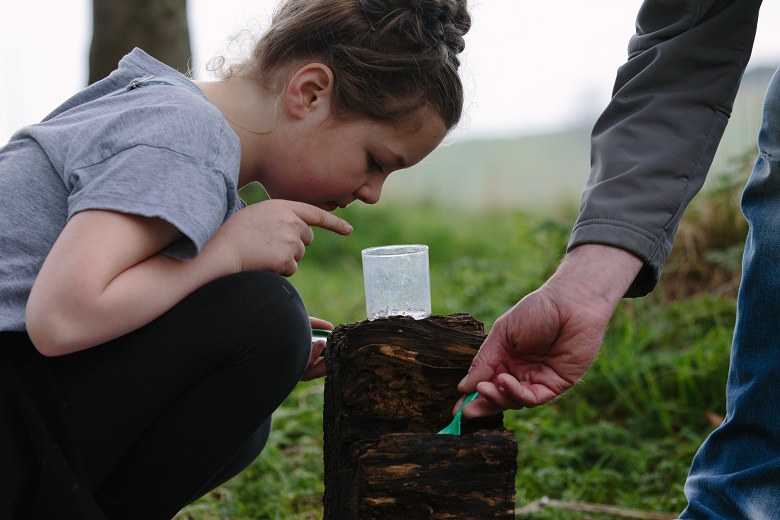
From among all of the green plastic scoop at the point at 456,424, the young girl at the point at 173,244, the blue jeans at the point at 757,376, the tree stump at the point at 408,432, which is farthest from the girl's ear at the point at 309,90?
the blue jeans at the point at 757,376

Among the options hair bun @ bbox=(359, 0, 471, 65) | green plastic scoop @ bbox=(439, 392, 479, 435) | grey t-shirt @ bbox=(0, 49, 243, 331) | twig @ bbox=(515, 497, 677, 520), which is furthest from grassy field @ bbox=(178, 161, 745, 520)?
hair bun @ bbox=(359, 0, 471, 65)

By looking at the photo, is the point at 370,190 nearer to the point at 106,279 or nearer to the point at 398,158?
the point at 398,158

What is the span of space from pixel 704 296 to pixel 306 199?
2.63 m

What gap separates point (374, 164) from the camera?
212cm

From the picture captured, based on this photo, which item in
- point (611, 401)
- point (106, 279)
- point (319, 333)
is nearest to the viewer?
point (106, 279)

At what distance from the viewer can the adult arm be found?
177cm

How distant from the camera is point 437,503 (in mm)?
1555

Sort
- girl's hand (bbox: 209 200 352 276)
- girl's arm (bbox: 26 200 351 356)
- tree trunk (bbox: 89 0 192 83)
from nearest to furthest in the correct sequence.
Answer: girl's arm (bbox: 26 200 351 356) → girl's hand (bbox: 209 200 352 276) → tree trunk (bbox: 89 0 192 83)

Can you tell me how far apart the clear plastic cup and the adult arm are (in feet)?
0.93

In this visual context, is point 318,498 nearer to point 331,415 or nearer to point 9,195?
point 331,415

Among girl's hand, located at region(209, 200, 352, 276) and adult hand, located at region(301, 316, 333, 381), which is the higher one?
girl's hand, located at region(209, 200, 352, 276)

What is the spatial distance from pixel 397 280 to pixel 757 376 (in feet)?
2.83

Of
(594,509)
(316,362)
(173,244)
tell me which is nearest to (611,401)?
(594,509)

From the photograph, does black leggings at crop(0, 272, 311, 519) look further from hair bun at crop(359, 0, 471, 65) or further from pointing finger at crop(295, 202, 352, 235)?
hair bun at crop(359, 0, 471, 65)
